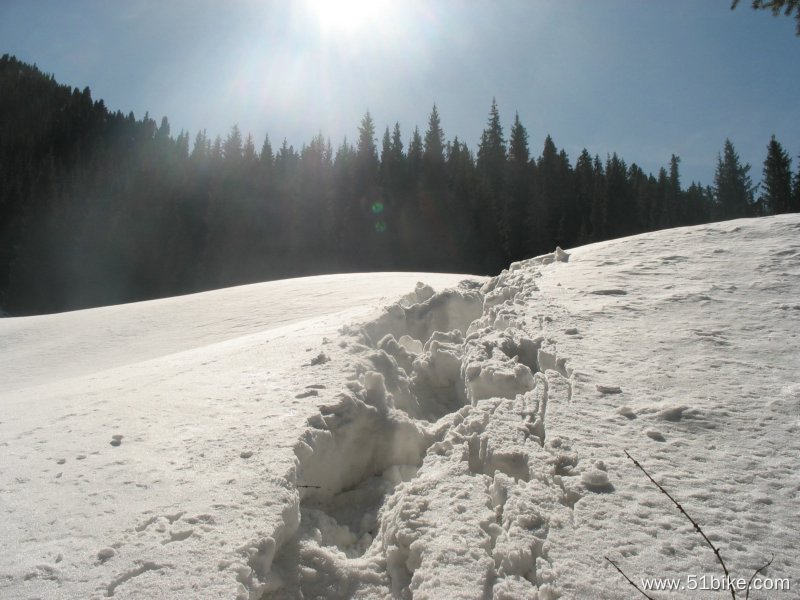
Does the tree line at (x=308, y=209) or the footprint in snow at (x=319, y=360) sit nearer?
the footprint in snow at (x=319, y=360)

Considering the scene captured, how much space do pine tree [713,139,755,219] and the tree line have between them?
14 cm

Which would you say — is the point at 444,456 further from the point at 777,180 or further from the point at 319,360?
the point at 777,180

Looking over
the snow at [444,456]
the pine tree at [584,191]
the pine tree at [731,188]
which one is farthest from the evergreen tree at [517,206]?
the snow at [444,456]

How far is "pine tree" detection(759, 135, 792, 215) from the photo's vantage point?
132 feet

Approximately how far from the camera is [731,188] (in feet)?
154

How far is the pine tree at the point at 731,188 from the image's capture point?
4538cm

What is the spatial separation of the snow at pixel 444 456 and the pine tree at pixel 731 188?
51.5 m

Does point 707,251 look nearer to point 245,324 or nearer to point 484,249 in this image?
point 245,324

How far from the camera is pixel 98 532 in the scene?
178 centimetres

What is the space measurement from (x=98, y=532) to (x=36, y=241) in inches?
1964

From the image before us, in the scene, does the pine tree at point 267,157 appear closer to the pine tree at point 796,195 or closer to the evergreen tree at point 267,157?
the evergreen tree at point 267,157

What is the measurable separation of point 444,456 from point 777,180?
51.6 m

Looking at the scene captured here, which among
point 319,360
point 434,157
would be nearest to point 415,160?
point 434,157

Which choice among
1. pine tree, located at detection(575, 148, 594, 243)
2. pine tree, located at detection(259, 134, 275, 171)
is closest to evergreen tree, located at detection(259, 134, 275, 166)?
pine tree, located at detection(259, 134, 275, 171)
